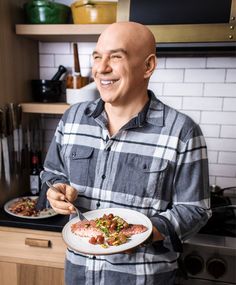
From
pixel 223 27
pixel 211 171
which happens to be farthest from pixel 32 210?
pixel 223 27

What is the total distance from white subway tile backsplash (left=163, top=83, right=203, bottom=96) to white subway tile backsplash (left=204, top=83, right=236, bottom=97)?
0.13 ft

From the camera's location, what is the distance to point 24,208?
4.50 ft

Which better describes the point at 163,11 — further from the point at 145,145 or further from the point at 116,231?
the point at 116,231

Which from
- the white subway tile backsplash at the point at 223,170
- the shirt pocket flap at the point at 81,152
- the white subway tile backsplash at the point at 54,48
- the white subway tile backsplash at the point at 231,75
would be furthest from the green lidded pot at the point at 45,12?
the white subway tile backsplash at the point at 223,170

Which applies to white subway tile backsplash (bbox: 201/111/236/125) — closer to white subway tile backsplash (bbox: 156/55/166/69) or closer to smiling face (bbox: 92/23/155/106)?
white subway tile backsplash (bbox: 156/55/166/69)

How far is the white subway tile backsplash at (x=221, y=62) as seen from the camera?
4.84 feet

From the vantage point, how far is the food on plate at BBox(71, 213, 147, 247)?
0.78m

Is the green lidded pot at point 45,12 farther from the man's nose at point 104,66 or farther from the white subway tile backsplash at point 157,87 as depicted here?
the man's nose at point 104,66

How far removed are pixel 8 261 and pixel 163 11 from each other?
126cm

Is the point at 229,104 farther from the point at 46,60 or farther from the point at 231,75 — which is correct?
the point at 46,60

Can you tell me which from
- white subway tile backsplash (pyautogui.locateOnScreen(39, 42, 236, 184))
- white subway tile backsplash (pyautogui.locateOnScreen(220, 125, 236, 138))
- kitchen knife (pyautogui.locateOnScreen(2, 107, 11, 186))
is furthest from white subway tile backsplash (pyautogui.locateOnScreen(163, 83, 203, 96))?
kitchen knife (pyautogui.locateOnScreen(2, 107, 11, 186))

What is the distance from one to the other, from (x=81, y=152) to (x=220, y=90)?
910 mm

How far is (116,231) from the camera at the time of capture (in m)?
0.81

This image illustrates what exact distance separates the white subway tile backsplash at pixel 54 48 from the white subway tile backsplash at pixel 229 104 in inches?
35.6
